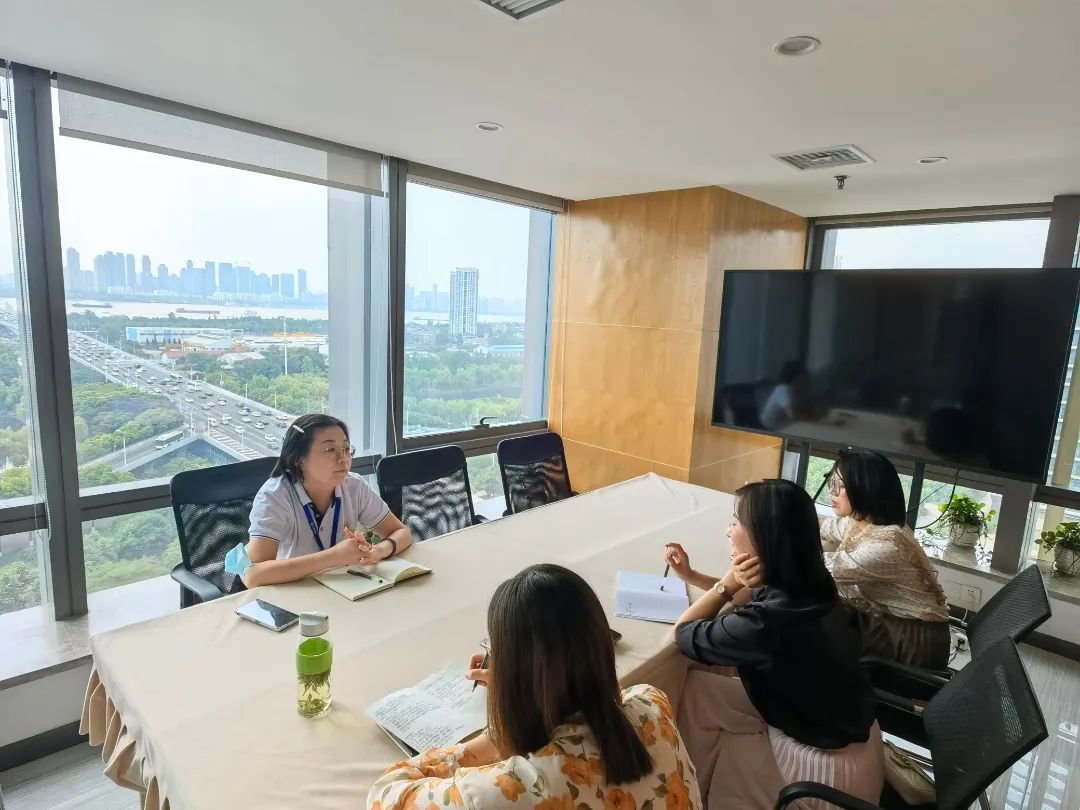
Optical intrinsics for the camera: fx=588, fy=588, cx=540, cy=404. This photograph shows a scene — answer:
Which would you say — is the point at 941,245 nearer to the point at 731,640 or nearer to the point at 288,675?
the point at 731,640

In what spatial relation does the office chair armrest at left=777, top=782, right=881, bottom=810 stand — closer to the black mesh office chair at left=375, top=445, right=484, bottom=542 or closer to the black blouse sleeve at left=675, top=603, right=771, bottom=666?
the black blouse sleeve at left=675, top=603, right=771, bottom=666

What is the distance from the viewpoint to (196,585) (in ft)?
6.30

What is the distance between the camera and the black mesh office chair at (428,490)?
8.64 ft

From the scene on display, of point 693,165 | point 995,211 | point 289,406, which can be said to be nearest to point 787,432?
point 693,165

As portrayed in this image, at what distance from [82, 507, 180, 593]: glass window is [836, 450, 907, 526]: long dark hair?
2.75 metres

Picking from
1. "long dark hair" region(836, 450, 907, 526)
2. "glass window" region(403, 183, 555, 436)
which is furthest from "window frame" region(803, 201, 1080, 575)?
"glass window" region(403, 183, 555, 436)

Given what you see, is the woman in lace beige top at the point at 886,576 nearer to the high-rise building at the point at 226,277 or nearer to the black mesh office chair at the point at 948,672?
the black mesh office chair at the point at 948,672

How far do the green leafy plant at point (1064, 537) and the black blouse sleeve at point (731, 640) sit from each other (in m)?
2.93

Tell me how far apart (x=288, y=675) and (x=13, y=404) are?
182 centimetres

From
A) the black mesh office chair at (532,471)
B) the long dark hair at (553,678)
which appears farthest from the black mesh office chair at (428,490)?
the long dark hair at (553,678)

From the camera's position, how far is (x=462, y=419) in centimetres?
400

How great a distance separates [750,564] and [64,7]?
248 cm

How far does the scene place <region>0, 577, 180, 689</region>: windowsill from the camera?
2170 millimetres

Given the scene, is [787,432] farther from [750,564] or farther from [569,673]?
[569,673]
